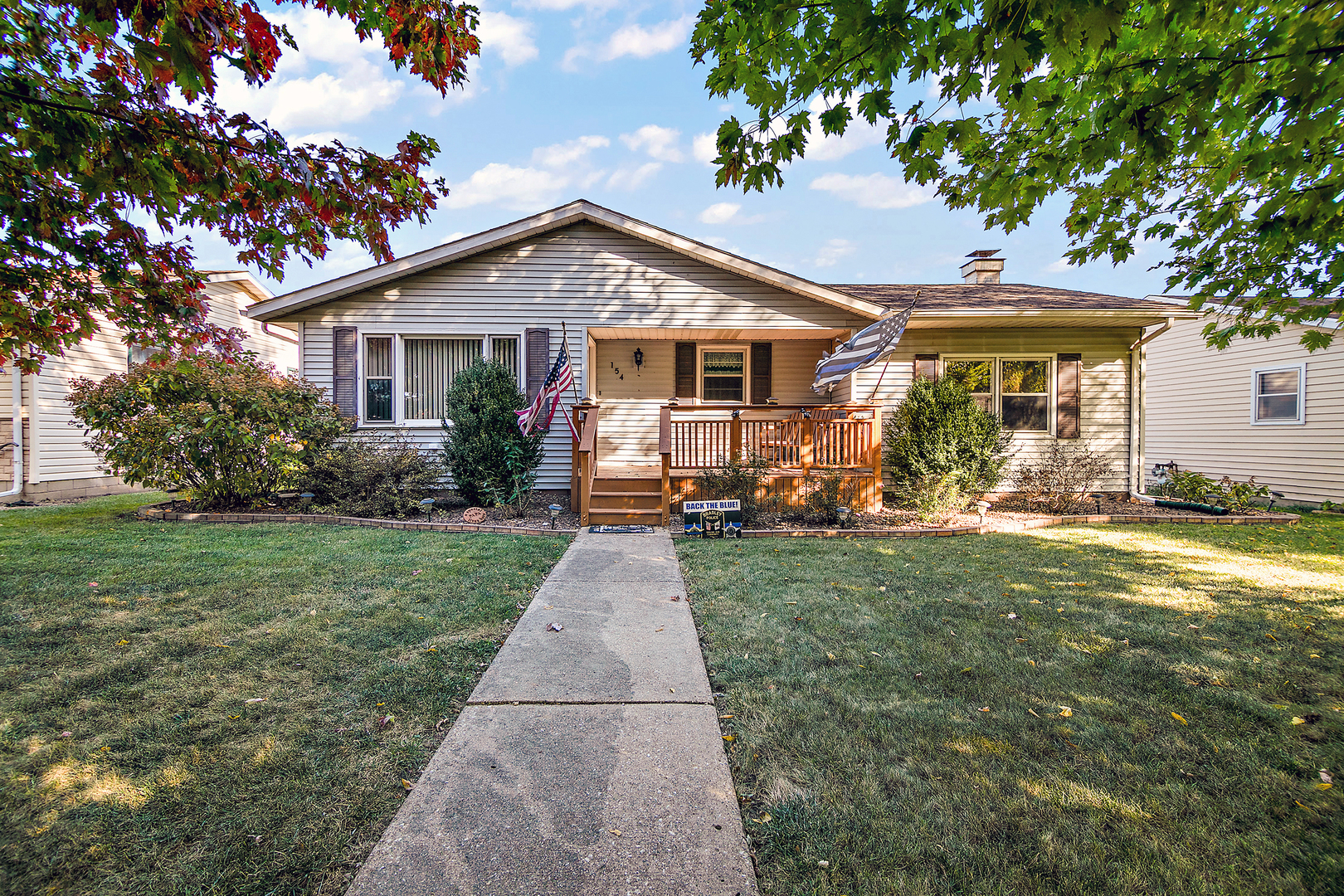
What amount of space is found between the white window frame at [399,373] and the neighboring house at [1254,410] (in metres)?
13.8

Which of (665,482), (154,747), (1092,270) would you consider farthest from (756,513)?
(154,747)

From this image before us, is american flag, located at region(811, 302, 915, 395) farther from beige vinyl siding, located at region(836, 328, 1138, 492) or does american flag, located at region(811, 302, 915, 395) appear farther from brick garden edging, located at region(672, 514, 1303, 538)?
brick garden edging, located at region(672, 514, 1303, 538)

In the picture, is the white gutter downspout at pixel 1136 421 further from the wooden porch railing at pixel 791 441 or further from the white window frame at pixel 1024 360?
the wooden porch railing at pixel 791 441

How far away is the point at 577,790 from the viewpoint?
2.01 metres

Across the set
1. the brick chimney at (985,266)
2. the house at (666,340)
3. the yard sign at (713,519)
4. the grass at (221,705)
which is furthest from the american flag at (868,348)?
the brick chimney at (985,266)

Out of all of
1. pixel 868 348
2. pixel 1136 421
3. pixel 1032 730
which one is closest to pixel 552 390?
pixel 868 348

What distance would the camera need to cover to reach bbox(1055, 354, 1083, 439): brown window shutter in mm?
10102

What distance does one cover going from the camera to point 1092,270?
546cm

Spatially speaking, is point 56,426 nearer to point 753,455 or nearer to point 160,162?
point 160,162

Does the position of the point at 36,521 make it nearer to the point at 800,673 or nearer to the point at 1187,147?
the point at 800,673

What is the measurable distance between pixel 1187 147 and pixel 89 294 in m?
6.99

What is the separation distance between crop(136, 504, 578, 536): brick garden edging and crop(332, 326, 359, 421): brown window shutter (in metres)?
2.30

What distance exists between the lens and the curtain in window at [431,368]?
9492 mm

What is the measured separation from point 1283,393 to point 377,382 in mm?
18093
